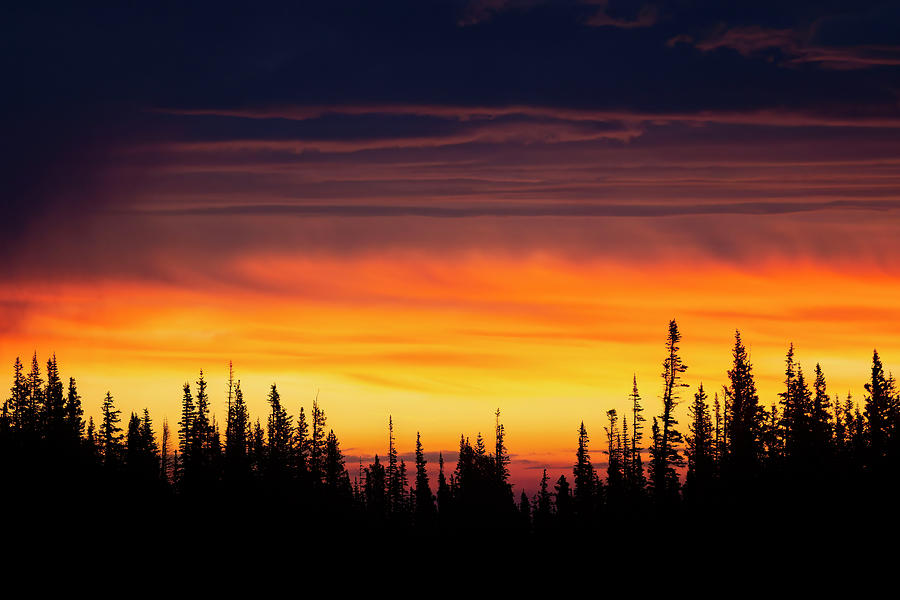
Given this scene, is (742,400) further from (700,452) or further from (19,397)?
(19,397)

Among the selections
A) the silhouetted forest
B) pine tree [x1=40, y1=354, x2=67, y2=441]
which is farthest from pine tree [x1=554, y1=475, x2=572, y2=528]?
pine tree [x1=40, y1=354, x2=67, y2=441]

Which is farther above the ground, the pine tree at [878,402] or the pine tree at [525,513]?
the pine tree at [878,402]

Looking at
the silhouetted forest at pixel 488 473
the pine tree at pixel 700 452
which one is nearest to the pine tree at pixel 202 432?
the silhouetted forest at pixel 488 473

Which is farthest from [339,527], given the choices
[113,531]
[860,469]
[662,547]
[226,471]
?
[860,469]

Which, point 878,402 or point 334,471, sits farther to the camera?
point 334,471

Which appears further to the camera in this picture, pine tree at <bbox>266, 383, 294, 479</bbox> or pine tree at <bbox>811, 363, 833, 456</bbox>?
pine tree at <bbox>266, 383, 294, 479</bbox>

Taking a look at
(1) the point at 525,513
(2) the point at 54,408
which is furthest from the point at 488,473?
(2) the point at 54,408

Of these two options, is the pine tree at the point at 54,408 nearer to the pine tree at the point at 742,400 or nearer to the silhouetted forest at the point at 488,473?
the silhouetted forest at the point at 488,473

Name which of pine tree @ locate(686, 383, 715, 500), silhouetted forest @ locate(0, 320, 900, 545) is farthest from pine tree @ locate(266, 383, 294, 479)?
pine tree @ locate(686, 383, 715, 500)

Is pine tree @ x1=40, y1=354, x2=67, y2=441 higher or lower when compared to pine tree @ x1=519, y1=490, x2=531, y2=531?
higher

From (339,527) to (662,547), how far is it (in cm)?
3996

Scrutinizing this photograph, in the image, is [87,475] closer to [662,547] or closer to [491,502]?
[491,502]

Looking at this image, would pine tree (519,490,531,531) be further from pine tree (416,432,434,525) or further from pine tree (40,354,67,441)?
pine tree (40,354,67,441)

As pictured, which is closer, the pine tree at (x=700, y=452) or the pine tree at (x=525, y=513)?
the pine tree at (x=700, y=452)
